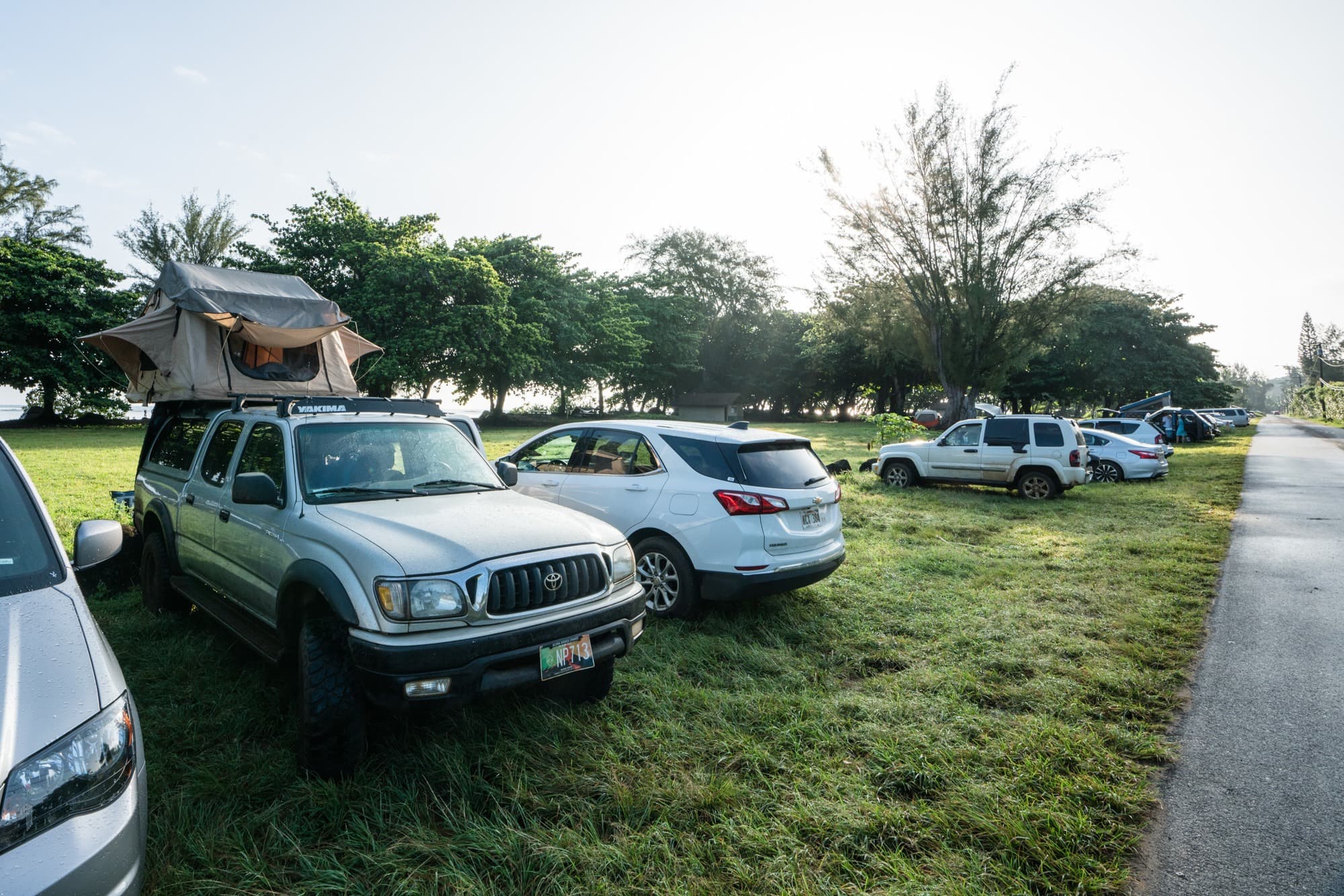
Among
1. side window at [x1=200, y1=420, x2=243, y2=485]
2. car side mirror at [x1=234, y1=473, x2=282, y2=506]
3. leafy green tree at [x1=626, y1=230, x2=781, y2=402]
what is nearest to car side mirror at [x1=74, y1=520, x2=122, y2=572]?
car side mirror at [x1=234, y1=473, x2=282, y2=506]

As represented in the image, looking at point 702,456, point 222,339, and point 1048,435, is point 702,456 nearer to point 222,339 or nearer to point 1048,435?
point 222,339

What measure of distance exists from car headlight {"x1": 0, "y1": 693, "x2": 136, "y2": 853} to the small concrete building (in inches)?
2190

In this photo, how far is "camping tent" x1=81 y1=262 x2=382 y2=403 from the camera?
663 cm

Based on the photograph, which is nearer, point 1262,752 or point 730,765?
point 730,765

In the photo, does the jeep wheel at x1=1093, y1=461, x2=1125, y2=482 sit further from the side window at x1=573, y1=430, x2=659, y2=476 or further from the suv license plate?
the suv license plate

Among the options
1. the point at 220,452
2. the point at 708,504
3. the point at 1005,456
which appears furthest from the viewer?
the point at 1005,456

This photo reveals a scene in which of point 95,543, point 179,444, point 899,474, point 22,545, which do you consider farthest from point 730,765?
point 899,474

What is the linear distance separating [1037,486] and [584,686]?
12415 millimetres

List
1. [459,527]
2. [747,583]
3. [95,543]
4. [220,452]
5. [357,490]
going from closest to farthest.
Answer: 1. [95,543]
2. [459,527]
3. [357,490]
4. [220,452]
5. [747,583]

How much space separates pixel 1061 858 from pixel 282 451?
14.4 feet

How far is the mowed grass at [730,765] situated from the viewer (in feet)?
9.06

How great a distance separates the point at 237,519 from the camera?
4.32 m

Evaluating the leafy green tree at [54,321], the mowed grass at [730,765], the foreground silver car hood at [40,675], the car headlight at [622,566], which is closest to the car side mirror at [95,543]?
the foreground silver car hood at [40,675]

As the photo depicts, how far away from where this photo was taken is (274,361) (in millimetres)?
7430
